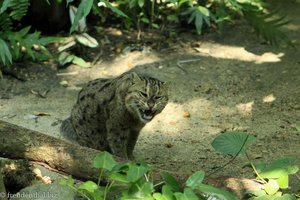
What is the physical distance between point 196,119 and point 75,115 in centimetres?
174

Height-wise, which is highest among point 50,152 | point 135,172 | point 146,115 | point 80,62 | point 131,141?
point 135,172

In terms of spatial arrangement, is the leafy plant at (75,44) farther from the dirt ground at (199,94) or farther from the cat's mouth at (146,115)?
the cat's mouth at (146,115)

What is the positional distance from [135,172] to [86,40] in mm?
5189

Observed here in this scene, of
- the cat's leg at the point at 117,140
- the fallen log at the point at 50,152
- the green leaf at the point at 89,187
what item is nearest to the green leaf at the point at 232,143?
the fallen log at the point at 50,152

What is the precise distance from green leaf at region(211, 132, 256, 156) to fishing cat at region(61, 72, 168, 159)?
1.27 meters

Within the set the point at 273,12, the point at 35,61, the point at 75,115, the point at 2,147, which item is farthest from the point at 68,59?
the point at 273,12

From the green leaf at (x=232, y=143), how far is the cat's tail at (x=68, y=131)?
2.37 meters

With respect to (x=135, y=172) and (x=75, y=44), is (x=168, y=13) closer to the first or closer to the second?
(x=75, y=44)

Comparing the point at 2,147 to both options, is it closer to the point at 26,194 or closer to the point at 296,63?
the point at 26,194

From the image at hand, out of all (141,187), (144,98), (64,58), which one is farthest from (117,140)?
(64,58)

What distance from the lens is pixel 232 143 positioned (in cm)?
380

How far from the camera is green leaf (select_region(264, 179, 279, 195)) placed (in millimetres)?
3496

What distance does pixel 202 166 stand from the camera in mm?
5227

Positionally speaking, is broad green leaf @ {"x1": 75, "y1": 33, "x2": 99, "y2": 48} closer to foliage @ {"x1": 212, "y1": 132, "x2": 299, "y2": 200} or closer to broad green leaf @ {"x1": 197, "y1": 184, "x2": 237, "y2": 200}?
foliage @ {"x1": 212, "y1": 132, "x2": 299, "y2": 200}
